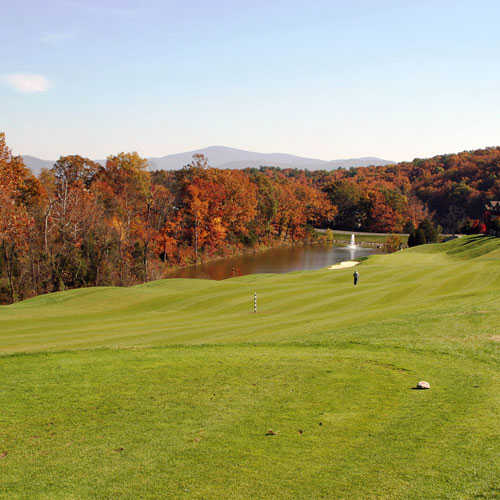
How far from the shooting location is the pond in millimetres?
63719

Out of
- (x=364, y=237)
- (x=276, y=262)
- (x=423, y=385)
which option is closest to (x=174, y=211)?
(x=276, y=262)

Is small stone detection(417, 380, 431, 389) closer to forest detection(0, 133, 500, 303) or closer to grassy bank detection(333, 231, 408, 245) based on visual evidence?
forest detection(0, 133, 500, 303)

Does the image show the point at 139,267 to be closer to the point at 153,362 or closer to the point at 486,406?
the point at 153,362

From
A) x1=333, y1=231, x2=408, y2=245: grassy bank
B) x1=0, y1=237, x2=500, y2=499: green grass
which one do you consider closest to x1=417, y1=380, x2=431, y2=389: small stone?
x1=0, y1=237, x2=500, y2=499: green grass

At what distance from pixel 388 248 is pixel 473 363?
7621 centimetres

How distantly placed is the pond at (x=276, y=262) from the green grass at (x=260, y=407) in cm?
4551

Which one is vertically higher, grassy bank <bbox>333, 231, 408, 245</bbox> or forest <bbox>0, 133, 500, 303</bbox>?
forest <bbox>0, 133, 500, 303</bbox>

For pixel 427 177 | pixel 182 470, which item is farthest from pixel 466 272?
pixel 427 177

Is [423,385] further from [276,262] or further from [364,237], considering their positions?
[364,237]

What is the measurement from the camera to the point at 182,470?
20.7ft

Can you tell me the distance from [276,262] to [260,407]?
65.0 metres

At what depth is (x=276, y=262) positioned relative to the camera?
73.3 m

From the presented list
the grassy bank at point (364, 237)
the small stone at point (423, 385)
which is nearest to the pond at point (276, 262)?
the grassy bank at point (364, 237)

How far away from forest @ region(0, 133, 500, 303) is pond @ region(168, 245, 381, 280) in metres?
3.27
